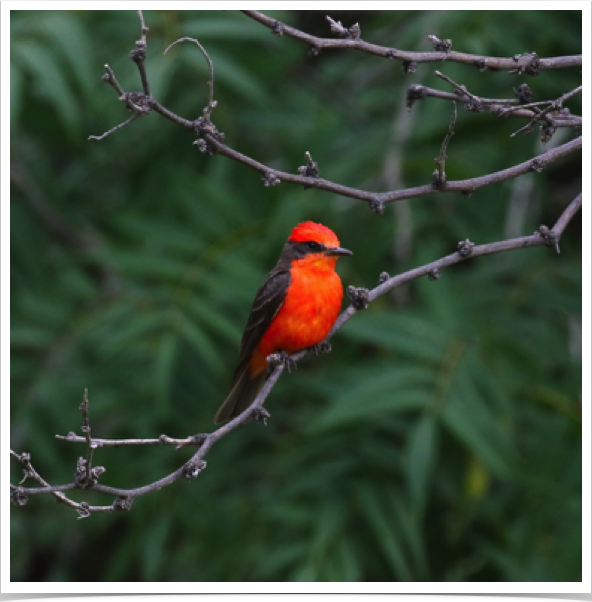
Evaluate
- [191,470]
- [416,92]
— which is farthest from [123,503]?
[416,92]

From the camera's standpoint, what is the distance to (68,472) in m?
6.23

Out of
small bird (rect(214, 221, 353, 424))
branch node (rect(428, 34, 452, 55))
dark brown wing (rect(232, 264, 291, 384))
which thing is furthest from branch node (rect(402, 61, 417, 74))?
dark brown wing (rect(232, 264, 291, 384))

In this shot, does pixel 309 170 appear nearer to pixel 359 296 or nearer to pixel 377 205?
pixel 377 205

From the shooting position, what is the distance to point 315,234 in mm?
4523

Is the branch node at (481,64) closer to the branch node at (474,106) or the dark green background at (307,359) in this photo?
the branch node at (474,106)

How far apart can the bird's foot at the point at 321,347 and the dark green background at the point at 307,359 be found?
42cm

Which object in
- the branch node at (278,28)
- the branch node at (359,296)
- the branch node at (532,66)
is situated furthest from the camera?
the branch node at (359,296)

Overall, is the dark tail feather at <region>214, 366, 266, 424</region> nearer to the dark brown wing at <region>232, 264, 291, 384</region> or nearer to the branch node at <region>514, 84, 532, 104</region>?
the dark brown wing at <region>232, 264, 291, 384</region>

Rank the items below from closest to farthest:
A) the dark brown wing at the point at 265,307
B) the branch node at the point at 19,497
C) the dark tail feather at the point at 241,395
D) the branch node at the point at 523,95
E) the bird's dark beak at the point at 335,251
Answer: the branch node at the point at 19,497
the branch node at the point at 523,95
the bird's dark beak at the point at 335,251
the dark brown wing at the point at 265,307
the dark tail feather at the point at 241,395

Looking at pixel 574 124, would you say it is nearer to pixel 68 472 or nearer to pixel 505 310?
pixel 505 310

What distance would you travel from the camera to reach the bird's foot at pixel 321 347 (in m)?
4.15

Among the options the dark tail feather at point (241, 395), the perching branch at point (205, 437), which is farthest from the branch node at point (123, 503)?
the dark tail feather at point (241, 395)

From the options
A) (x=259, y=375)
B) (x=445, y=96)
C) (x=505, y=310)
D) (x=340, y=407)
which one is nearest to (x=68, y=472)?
(x=259, y=375)

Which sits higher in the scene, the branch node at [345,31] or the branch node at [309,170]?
the branch node at [345,31]
